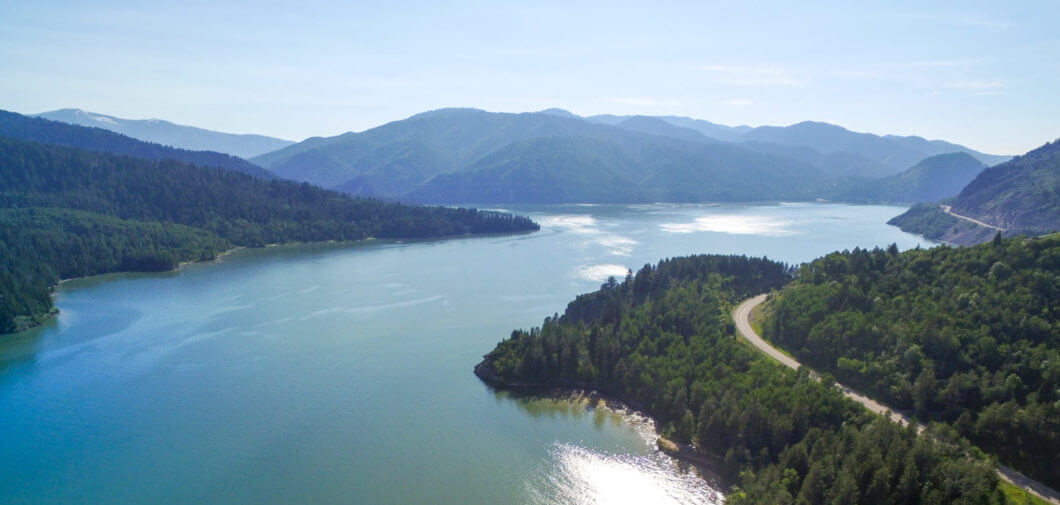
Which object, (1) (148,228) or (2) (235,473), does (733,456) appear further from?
(1) (148,228)

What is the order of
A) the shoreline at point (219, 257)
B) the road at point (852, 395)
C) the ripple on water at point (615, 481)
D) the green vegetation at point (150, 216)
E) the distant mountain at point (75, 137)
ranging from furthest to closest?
1. the distant mountain at point (75, 137)
2. the green vegetation at point (150, 216)
3. the shoreline at point (219, 257)
4. the ripple on water at point (615, 481)
5. the road at point (852, 395)

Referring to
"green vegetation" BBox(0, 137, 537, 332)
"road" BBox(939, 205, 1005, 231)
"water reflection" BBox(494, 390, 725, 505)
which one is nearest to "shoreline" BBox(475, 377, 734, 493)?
"water reflection" BBox(494, 390, 725, 505)

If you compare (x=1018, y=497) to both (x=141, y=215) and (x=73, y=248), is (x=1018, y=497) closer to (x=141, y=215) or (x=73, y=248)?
(x=73, y=248)

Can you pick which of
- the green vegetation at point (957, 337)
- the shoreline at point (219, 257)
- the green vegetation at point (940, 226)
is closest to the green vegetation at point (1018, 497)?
the green vegetation at point (957, 337)

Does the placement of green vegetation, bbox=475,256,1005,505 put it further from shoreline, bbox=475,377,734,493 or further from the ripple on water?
the ripple on water

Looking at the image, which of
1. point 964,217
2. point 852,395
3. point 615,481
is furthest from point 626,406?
point 964,217

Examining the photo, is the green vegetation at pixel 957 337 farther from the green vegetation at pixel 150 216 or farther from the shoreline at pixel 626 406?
the green vegetation at pixel 150 216
